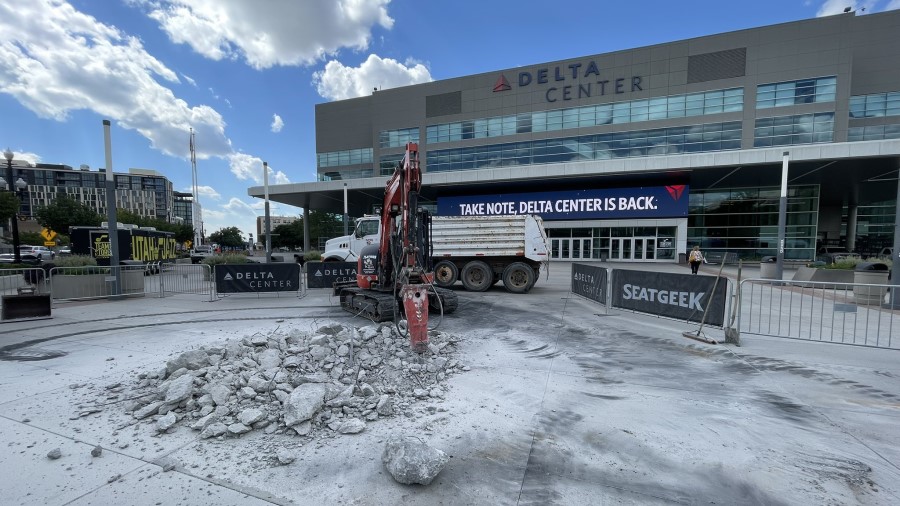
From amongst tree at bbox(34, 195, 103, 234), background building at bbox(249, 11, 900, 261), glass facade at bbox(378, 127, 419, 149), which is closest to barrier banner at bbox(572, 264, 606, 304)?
background building at bbox(249, 11, 900, 261)

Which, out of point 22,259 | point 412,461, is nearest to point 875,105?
point 412,461

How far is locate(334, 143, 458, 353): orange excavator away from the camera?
5914 mm

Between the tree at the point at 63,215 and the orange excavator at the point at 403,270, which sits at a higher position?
the tree at the point at 63,215

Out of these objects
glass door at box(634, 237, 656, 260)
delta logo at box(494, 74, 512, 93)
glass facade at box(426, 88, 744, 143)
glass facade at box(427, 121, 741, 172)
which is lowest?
glass door at box(634, 237, 656, 260)

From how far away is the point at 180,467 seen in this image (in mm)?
2984

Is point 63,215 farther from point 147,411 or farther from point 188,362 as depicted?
point 147,411

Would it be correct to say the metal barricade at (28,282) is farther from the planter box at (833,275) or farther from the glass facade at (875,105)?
the glass facade at (875,105)

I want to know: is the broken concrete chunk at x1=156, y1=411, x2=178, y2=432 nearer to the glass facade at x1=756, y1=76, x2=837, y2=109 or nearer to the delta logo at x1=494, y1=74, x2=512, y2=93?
the delta logo at x1=494, y1=74, x2=512, y2=93

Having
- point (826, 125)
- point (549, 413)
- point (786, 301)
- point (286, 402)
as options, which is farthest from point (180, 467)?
point (826, 125)

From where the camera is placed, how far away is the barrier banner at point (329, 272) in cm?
1377

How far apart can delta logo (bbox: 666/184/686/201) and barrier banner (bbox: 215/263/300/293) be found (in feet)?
95.4

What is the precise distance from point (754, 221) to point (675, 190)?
8.61 metres

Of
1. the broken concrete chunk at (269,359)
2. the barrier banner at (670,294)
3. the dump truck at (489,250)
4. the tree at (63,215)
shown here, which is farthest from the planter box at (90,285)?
the tree at (63,215)

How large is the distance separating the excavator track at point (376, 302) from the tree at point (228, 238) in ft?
356
